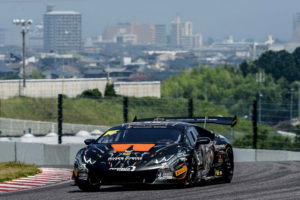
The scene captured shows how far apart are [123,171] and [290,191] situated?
2.39 meters

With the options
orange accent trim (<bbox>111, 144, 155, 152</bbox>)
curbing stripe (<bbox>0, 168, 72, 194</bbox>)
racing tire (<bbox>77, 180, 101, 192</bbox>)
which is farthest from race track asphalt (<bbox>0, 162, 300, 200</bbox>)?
curbing stripe (<bbox>0, 168, 72, 194</bbox>)

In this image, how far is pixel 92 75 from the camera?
535 feet

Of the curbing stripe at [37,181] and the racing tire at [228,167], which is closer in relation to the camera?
the racing tire at [228,167]

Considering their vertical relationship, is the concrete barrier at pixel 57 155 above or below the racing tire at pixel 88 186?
below

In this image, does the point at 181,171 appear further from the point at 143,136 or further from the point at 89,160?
the point at 89,160

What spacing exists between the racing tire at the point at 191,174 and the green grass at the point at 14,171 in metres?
4.68

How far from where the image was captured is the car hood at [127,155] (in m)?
11.1

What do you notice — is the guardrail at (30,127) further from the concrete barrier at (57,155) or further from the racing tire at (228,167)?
the racing tire at (228,167)

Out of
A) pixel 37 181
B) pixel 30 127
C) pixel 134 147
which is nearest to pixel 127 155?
pixel 134 147

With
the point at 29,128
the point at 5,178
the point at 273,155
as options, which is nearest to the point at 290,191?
the point at 5,178

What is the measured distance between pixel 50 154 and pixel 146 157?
→ 11.5 metres

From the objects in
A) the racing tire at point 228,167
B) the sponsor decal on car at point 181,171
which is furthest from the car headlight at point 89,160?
the racing tire at point 228,167

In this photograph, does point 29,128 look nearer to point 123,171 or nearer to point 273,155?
point 273,155

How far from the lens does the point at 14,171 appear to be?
52.8 ft
